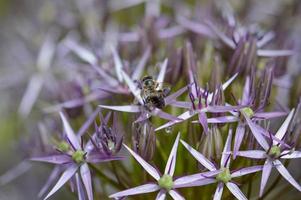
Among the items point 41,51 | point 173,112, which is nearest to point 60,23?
point 41,51

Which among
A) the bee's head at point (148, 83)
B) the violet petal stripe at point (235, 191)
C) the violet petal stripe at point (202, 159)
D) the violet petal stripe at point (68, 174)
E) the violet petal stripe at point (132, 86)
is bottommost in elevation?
the violet petal stripe at point (235, 191)

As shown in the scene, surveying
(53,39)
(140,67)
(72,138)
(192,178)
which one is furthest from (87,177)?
(53,39)

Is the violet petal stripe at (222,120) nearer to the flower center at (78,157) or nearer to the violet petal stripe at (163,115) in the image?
the violet petal stripe at (163,115)

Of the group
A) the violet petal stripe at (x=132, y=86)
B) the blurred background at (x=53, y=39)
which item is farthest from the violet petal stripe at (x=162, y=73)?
the blurred background at (x=53, y=39)

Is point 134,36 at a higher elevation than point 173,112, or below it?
higher

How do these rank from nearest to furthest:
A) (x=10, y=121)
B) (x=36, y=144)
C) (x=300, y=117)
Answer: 1. (x=300, y=117)
2. (x=36, y=144)
3. (x=10, y=121)

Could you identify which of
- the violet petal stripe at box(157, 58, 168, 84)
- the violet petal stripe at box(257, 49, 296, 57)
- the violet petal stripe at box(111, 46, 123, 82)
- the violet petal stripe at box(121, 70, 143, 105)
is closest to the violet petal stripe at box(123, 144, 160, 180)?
the violet petal stripe at box(121, 70, 143, 105)

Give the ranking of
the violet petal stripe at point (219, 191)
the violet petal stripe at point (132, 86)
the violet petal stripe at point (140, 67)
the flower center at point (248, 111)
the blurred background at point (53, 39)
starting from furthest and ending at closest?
the blurred background at point (53, 39) → the violet petal stripe at point (140, 67) → the violet petal stripe at point (132, 86) → the flower center at point (248, 111) → the violet petal stripe at point (219, 191)

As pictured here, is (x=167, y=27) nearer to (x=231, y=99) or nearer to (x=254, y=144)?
(x=231, y=99)
